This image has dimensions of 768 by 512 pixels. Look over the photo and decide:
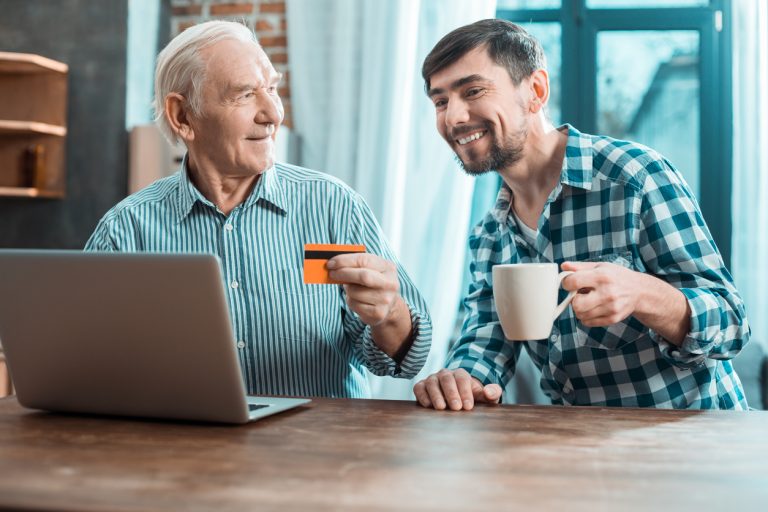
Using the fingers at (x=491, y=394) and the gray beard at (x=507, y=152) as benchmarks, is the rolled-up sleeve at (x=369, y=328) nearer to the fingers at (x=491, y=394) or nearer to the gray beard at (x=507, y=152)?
the fingers at (x=491, y=394)

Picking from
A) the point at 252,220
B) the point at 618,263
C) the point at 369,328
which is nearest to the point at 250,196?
the point at 252,220

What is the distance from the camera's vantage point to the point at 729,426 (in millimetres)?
1101

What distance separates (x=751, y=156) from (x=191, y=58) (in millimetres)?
2680

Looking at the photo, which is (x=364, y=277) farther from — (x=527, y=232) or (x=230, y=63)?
(x=230, y=63)

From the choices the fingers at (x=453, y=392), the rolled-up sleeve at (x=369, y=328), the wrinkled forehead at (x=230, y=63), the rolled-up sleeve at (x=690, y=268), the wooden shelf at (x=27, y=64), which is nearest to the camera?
the fingers at (x=453, y=392)

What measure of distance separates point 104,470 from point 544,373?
1.06 metres

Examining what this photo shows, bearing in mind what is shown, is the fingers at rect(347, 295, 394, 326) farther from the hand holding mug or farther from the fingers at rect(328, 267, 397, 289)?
the hand holding mug

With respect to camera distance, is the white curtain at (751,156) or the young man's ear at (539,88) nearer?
the young man's ear at (539,88)

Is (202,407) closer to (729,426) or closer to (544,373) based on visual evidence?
(729,426)

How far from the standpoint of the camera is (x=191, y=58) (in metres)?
1.72

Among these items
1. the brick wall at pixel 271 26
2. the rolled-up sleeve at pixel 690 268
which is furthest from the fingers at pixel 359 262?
the brick wall at pixel 271 26

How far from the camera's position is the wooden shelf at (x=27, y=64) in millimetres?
3387

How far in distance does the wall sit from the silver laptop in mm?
2619

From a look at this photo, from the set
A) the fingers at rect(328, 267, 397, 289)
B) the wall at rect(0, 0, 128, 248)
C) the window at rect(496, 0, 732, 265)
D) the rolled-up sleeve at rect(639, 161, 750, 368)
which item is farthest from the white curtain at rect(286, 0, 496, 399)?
the fingers at rect(328, 267, 397, 289)
